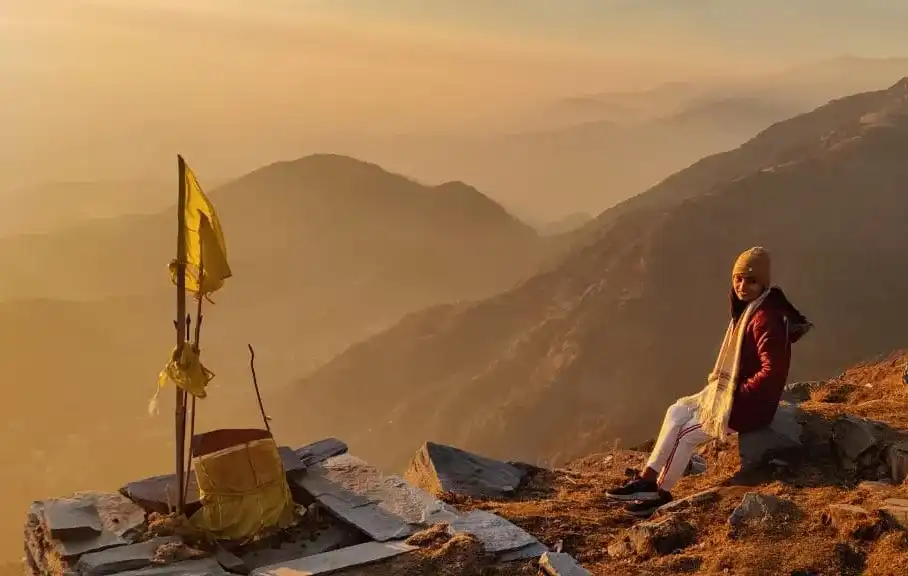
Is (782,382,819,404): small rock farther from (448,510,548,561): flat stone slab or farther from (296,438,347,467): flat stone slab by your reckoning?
(296,438,347,467): flat stone slab

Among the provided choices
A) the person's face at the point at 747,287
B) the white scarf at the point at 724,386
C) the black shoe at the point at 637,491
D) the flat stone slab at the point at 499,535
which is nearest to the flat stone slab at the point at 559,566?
the flat stone slab at the point at 499,535

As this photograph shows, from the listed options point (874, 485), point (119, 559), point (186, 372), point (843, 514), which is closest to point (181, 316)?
point (186, 372)

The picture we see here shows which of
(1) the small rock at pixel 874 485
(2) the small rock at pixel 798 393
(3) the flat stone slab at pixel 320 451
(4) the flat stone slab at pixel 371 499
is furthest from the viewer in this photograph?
(2) the small rock at pixel 798 393

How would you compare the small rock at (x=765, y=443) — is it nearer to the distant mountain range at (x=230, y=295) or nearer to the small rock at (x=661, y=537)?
the small rock at (x=661, y=537)

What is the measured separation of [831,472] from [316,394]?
5826 cm

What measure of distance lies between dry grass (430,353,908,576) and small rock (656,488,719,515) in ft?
0.22

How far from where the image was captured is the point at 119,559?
518 centimetres

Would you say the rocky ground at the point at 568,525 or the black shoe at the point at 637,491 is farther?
the black shoe at the point at 637,491

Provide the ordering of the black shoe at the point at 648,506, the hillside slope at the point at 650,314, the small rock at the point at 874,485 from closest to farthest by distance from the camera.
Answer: the small rock at the point at 874,485
the black shoe at the point at 648,506
the hillside slope at the point at 650,314

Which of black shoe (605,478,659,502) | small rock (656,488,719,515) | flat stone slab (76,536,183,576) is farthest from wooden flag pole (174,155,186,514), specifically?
small rock (656,488,719,515)

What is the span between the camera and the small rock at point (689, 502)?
6090mm

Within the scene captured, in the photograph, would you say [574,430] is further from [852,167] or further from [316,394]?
[316,394]

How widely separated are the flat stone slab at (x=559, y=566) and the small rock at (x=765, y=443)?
93.6 inches

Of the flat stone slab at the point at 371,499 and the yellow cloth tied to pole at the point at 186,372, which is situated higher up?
the yellow cloth tied to pole at the point at 186,372
